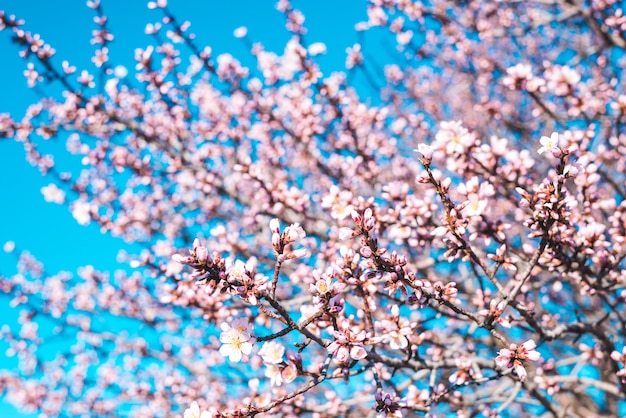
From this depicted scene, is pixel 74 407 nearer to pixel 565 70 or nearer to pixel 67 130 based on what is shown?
pixel 67 130

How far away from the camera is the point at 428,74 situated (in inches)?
512

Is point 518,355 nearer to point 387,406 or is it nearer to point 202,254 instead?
point 387,406

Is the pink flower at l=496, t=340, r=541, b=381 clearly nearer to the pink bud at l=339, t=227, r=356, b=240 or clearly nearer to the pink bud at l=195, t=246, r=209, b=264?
the pink bud at l=339, t=227, r=356, b=240

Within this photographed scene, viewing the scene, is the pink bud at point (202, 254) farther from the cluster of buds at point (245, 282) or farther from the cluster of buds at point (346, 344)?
the cluster of buds at point (346, 344)

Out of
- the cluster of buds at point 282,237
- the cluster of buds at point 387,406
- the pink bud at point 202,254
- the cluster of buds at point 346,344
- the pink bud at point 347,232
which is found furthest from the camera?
the cluster of buds at point 387,406

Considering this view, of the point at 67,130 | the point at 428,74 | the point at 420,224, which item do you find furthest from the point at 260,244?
the point at 428,74

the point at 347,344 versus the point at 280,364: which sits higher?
the point at 280,364

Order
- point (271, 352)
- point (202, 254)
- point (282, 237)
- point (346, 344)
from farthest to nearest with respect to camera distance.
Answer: point (271, 352)
point (346, 344)
point (282, 237)
point (202, 254)

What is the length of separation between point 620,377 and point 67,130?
18.6 ft

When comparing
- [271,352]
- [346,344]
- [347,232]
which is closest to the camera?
[346,344]

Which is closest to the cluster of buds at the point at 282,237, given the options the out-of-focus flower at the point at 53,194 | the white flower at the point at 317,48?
the white flower at the point at 317,48

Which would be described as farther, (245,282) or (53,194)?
(53,194)

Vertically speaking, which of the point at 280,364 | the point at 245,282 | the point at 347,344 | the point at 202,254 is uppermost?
the point at 202,254

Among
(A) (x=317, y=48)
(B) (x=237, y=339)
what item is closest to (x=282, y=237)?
(B) (x=237, y=339)
